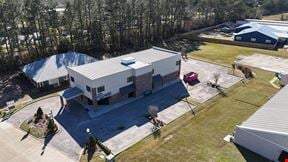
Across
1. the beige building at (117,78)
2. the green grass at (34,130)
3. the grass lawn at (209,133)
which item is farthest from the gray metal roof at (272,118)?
the green grass at (34,130)

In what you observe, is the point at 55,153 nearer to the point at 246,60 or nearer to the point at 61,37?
the point at 61,37

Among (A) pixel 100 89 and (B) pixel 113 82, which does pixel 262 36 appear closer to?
(B) pixel 113 82

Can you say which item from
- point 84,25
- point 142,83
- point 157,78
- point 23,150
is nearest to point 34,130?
point 23,150

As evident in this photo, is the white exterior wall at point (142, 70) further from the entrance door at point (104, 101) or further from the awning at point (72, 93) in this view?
the awning at point (72, 93)

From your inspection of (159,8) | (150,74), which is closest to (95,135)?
(150,74)

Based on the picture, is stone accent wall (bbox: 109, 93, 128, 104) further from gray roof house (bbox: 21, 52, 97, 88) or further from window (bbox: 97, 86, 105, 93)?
gray roof house (bbox: 21, 52, 97, 88)
